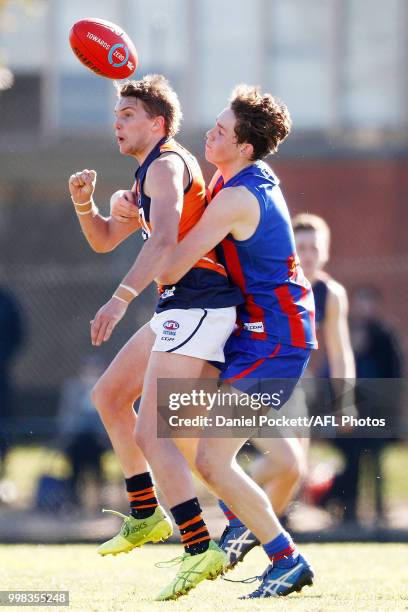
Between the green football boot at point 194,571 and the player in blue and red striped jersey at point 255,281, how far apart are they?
20cm

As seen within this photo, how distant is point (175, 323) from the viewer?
5.29 m

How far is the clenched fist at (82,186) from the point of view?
5672mm

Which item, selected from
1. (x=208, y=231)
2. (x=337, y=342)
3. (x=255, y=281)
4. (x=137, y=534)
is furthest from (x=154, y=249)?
(x=337, y=342)

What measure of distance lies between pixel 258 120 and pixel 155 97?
508 mm

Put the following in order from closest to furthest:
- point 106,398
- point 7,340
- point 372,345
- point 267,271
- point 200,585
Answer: point 267,271
point 106,398
point 200,585
point 372,345
point 7,340

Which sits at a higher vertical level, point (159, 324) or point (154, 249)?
point (154, 249)

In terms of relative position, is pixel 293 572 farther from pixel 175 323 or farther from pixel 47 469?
pixel 47 469

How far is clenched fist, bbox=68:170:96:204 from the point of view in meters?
5.67

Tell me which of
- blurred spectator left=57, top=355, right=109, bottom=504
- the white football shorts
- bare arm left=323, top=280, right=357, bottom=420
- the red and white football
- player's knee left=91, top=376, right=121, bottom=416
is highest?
the red and white football

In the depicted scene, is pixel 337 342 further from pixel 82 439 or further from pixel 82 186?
pixel 82 439

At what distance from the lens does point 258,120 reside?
213 inches

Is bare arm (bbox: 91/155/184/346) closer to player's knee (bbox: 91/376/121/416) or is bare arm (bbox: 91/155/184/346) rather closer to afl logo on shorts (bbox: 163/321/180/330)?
afl logo on shorts (bbox: 163/321/180/330)

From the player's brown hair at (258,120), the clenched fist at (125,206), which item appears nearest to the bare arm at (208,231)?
the player's brown hair at (258,120)

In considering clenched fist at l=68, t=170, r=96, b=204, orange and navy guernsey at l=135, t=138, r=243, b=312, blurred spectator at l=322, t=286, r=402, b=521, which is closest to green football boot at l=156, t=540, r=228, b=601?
orange and navy guernsey at l=135, t=138, r=243, b=312
